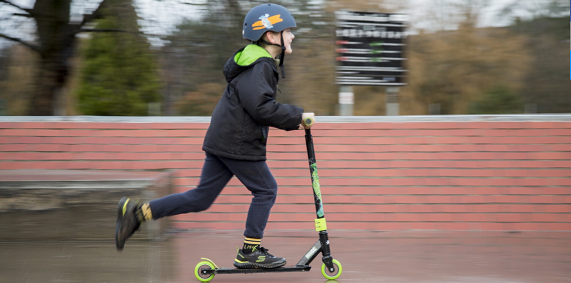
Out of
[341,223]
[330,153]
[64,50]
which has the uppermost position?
[64,50]

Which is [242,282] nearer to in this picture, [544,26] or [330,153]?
[330,153]

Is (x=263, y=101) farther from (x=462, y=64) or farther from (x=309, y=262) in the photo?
(x=462, y=64)

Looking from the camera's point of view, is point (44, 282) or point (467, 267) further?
point (467, 267)

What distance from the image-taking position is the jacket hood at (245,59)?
3164mm

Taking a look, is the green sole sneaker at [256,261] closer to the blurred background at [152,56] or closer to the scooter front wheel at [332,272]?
the scooter front wheel at [332,272]

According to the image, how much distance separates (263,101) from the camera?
307 centimetres

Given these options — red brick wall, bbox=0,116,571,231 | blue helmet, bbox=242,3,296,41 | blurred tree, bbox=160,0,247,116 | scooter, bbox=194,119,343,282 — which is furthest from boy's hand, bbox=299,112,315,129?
blurred tree, bbox=160,0,247,116

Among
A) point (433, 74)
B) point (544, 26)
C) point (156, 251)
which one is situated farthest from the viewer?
point (433, 74)

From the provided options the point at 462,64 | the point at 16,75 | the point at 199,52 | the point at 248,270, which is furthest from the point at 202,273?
the point at 462,64

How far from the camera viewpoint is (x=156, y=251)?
13.9 feet

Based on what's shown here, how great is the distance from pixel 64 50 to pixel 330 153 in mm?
4433

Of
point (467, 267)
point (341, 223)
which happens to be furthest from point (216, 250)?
point (467, 267)

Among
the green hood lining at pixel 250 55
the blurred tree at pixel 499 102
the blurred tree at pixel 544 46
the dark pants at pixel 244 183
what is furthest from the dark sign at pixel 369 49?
the blurred tree at pixel 544 46

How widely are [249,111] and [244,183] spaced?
0.50 meters
